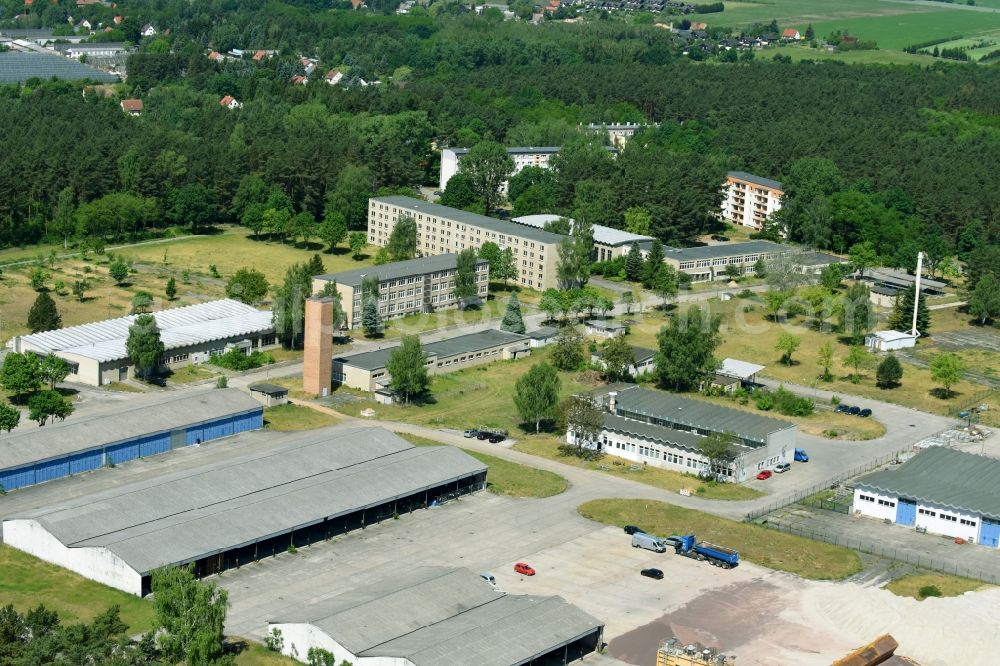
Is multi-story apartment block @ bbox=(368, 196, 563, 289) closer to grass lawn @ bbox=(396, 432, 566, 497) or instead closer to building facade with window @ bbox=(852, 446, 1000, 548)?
grass lawn @ bbox=(396, 432, 566, 497)

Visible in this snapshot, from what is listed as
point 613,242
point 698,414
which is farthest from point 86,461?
point 613,242

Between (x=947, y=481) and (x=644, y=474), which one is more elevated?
(x=947, y=481)

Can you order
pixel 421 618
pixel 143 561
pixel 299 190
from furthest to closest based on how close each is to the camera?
pixel 299 190
pixel 143 561
pixel 421 618

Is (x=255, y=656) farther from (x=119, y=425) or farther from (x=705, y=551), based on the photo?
(x=119, y=425)

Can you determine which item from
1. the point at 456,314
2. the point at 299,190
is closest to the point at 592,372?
the point at 456,314

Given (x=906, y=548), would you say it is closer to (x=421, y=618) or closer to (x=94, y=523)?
(x=421, y=618)

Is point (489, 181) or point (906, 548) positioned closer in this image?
point (906, 548)

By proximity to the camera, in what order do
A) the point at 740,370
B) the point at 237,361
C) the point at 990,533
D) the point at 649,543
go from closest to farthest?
the point at 649,543, the point at 990,533, the point at 237,361, the point at 740,370
